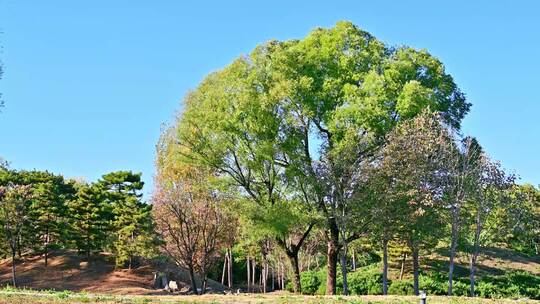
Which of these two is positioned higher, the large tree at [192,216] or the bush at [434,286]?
the large tree at [192,216]

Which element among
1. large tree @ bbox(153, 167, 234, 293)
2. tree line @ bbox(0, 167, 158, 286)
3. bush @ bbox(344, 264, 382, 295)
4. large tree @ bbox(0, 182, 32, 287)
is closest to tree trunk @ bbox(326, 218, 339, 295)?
large tree @ bbox(153, 167, 234, 293)

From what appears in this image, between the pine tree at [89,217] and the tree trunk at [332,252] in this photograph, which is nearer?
the tree trunk at [332,252]

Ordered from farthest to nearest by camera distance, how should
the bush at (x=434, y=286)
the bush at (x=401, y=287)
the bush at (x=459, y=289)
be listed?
the bush at (x=401, y=287), the bush at (x=434, y=286), the bush at (x=459, y=289)

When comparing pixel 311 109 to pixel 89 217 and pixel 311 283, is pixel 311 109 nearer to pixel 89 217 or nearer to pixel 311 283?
pixel 311 283

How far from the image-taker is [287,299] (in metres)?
16.0

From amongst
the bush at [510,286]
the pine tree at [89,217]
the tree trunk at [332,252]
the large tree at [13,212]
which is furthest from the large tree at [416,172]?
the large tree at [13,212]

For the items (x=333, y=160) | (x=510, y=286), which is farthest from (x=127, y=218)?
(x=510, y=286)

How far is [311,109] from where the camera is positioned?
24109 mm

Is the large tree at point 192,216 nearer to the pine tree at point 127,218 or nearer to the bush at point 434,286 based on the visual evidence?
the pine tree at point 127,218

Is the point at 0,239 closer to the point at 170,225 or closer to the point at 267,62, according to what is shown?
the point at 170,225

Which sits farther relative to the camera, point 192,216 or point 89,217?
point 89,217

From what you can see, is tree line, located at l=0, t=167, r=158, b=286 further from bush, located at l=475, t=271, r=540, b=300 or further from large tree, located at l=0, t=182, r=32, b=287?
bush, located at l=475, t=271, r=540, b=300


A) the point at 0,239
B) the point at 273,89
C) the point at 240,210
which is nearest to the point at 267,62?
the point at 273,89

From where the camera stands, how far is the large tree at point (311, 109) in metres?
23.2
